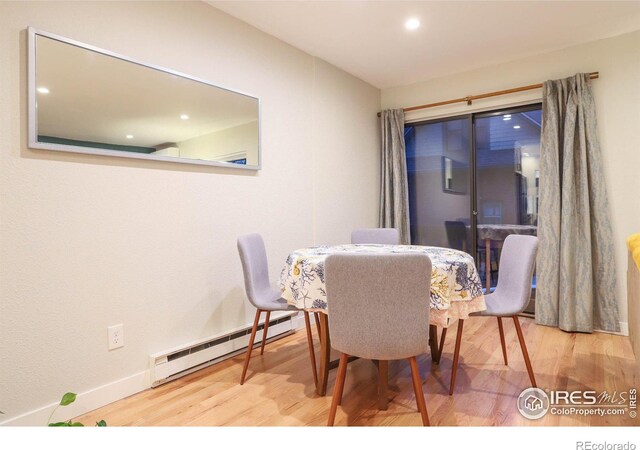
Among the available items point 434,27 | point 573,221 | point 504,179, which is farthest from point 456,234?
point 434,27

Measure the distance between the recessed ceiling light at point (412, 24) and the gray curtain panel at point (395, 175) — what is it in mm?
1332

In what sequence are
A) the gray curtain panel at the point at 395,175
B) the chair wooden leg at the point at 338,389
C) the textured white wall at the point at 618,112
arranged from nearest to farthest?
the chair wooden leg at the point at 338,389 < the textured white wall at the point at 618,112 < the gray curtain panel at the point at 395,175

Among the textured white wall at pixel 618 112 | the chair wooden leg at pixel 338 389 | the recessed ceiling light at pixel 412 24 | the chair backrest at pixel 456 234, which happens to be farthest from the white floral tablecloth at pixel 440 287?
the chair backrest at pixel 456 234

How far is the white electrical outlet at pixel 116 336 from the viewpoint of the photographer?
1977 mm

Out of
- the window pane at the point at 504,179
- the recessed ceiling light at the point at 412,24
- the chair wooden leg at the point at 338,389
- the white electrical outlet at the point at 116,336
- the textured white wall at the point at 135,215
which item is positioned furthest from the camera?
the window pane at the point at 504,179

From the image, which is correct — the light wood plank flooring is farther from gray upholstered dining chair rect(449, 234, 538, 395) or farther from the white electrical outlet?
the white electrical outlet

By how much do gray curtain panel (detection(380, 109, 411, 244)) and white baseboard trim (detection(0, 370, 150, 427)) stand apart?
291 centimetres

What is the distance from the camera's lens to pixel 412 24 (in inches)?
109

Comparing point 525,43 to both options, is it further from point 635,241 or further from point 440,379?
point 440,379

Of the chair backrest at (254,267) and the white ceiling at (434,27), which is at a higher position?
the white ceiling at (434,27)

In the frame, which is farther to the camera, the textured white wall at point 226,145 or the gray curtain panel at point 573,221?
the gray curtain panel at point 573,221

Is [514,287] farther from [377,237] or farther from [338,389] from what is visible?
[338,389]

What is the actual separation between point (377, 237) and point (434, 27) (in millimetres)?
1728

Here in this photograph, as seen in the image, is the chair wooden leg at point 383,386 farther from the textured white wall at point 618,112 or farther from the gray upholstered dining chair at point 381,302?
the textured white wall at point 618,112
